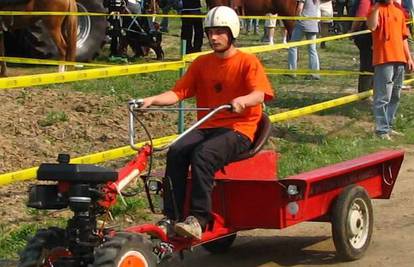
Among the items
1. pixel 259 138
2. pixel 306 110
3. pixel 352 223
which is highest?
pixel 259 138

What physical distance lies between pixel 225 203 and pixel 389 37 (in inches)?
224

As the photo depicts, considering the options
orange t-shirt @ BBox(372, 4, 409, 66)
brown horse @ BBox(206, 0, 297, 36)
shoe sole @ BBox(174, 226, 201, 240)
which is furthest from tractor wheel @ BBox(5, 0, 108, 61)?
shoe sole @ BBox(174, 226, 201, 240)

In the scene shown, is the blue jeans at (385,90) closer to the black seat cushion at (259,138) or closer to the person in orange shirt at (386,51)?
the person in orange shirt at (386,51)

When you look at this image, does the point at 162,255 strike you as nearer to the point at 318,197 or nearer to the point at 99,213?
the point at 99,213

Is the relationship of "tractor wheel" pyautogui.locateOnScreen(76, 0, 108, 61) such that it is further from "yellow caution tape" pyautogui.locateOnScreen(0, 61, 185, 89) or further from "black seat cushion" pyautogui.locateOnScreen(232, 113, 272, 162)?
"black seat cushion" pyautogui.locateOnScreen(232, 113, 272, 162)

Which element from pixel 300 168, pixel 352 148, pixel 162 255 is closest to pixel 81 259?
pixel 162 255

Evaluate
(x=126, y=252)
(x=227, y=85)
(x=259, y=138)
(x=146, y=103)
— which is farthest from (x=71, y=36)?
(x=126, y=252)

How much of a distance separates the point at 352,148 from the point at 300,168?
4.55 feet

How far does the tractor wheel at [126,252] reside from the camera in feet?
18.6

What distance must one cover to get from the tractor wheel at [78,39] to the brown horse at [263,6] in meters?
2.18

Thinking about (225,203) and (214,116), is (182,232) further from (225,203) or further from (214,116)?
Result: (214,116)

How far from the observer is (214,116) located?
708 centimetres

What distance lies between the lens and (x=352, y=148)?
11711 mm

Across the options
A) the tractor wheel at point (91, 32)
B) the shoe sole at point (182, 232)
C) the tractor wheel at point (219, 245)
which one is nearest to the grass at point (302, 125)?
the tractor wheel at point (91, 32)
